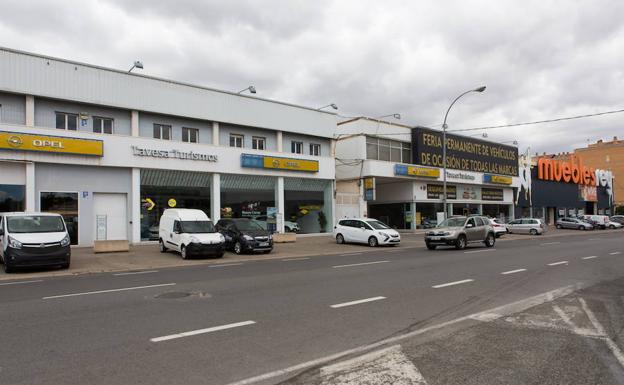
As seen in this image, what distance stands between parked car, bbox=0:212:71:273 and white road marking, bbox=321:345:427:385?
40.7ft

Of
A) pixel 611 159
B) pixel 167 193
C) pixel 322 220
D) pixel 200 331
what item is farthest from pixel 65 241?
pixel 611 159

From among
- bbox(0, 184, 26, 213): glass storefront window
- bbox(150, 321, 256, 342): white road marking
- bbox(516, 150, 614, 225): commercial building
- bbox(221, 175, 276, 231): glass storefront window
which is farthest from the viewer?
bbox(516, 150, 614, 225): commercial building

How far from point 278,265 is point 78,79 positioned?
14713 mm

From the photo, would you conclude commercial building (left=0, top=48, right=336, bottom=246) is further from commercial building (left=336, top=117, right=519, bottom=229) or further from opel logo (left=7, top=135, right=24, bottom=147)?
commercial building (left=336, top=117, right=519, bottom=229)

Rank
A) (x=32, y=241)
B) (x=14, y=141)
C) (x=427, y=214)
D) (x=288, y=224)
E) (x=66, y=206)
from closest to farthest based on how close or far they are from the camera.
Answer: (x=32, y=241)
(x=14, y=141)
(x=66, y=206)
(x=288, y=224)
(x=427, y=214)

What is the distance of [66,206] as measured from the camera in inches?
886

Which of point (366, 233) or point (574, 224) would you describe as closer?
point (366, 233)

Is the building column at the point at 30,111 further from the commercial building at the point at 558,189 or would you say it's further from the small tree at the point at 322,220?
the commercial building at the point at 558,189

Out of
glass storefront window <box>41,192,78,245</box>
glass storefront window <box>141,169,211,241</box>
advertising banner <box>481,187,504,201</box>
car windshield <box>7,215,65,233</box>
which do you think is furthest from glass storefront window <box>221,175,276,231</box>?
advertising banner <box>481,187,504,201</box>

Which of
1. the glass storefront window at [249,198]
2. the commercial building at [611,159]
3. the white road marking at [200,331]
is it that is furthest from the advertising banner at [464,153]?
the commercial building at [611,159]

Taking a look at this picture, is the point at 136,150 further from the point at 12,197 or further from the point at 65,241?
the point at 65,241

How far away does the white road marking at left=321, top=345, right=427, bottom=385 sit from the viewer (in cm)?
453

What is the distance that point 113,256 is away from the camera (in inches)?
755

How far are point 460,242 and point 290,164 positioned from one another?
1261 centimetres
